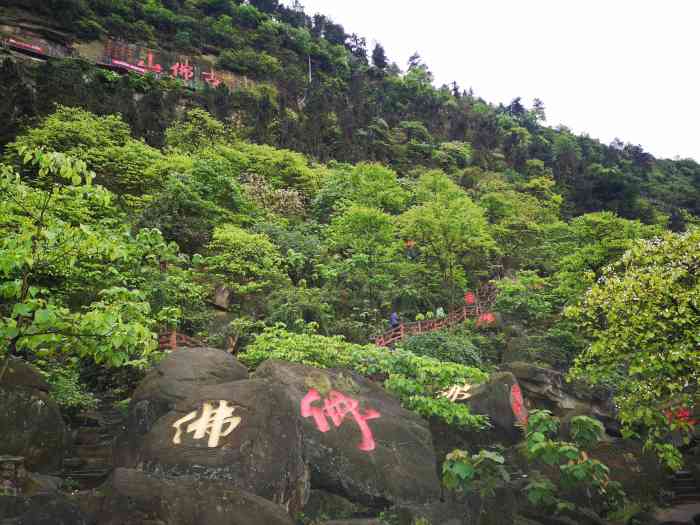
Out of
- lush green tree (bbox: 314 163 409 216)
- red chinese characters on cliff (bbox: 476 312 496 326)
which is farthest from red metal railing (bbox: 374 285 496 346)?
lush green tree (bbox: 314 163 409 216)

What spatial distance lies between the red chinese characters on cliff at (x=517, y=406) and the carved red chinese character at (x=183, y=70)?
3739 cm

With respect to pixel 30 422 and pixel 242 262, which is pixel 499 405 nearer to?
pixel 242 262

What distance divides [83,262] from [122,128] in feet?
46.7

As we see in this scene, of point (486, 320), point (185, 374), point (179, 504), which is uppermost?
point (486, 320)

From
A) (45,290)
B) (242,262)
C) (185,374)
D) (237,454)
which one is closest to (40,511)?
(45,290)

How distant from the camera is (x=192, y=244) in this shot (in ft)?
54.2

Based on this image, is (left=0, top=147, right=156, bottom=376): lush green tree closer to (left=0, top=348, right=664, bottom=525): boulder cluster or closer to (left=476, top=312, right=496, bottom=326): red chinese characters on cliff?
(left=0, top=348, right=664, bottom=525): boulder cluster

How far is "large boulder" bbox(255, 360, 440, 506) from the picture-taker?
7.27 metres

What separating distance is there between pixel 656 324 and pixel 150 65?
40252 mm

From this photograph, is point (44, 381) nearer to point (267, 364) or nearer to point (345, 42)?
point (267, 364)

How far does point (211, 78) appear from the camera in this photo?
136ft

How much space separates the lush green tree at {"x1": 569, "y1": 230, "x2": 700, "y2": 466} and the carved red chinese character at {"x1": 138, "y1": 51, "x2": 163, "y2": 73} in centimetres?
3883

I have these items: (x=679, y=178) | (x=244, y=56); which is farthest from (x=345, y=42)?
(x=679, y=178)

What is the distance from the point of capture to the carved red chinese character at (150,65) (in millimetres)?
38250
